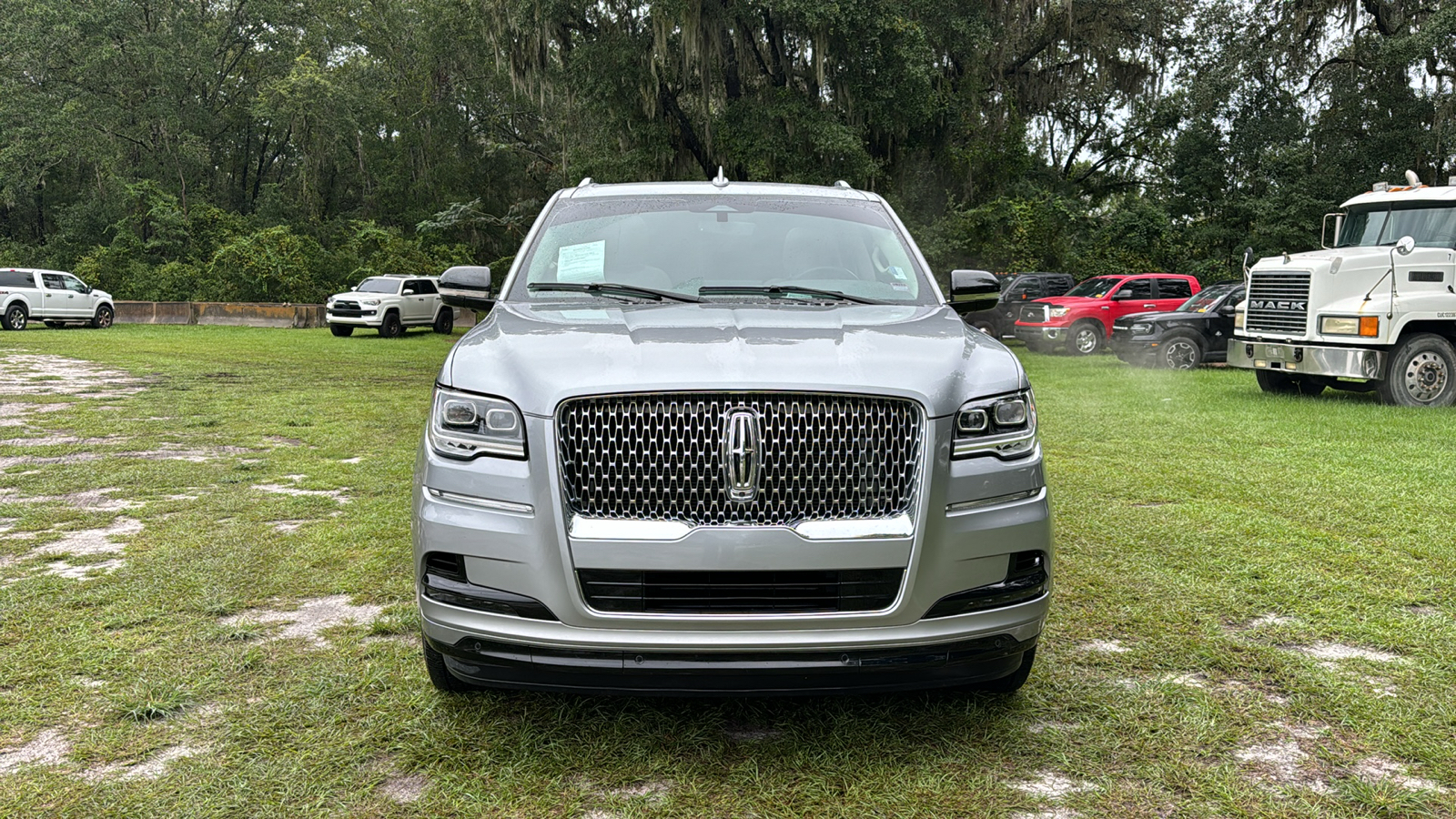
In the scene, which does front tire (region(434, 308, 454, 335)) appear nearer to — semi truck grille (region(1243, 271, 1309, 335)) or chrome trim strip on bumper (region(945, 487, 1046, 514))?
semi truck grille (region(1243, 271, 1309, 335))

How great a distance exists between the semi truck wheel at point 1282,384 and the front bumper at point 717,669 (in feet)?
44.6

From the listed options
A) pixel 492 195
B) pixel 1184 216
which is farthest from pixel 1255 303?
pixel 492 195

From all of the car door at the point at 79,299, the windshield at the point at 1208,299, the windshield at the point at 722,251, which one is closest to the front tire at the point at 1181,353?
the windshield at the point at 1208,299

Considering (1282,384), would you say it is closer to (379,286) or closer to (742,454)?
(742,454)

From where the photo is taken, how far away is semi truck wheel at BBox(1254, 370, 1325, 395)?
15.1 m

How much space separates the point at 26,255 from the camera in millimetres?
44000

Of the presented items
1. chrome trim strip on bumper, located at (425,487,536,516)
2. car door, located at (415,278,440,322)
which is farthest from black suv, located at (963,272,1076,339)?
chrome trim strip on bumper, located at (425,487,536,516)

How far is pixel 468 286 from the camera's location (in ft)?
16.3

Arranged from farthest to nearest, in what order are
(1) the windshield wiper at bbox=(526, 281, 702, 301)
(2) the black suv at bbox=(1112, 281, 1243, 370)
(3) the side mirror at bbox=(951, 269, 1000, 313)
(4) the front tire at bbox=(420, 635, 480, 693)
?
(2) the black suv at bbox=(1112, 281, 1243, 370) < (3) the side mirror at bbox=(951, 269, 1000, 313) < (1) the windshield wiper at bbox=(526, 281, 702, 301) < (4) the front tire at bbox=(420, 635, 480, 693)

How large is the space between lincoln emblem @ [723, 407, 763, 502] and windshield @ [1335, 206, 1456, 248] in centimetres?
1300

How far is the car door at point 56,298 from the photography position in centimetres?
2881

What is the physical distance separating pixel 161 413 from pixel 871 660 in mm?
10272

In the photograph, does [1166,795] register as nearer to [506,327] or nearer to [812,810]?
[812,810]

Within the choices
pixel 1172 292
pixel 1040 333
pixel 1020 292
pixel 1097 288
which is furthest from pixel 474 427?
pixel 1020 292
